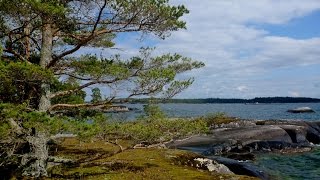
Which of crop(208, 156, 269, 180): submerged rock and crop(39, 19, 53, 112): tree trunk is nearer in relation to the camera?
crop(39, 19, 53, 112): tree trunk

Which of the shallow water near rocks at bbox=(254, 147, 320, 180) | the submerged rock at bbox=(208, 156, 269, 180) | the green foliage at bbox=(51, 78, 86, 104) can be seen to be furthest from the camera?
the shallow water near rocks at bbox=(254, 147, 320, 180)

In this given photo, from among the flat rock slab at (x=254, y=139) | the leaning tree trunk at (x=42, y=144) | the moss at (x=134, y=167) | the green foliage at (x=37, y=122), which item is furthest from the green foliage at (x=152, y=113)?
the flat rock slab at (x=254, y=139)

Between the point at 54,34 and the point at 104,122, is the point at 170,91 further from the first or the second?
the point at 54,34

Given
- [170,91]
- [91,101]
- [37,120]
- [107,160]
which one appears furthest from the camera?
[107,160]

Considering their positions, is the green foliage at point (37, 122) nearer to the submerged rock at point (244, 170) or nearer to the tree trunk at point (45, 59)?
the tree trunk at point (45, 59)

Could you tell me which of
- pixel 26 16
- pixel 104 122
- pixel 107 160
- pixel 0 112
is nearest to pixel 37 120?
pixel 0 112

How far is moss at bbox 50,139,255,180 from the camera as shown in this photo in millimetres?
21156

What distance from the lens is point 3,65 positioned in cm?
1568

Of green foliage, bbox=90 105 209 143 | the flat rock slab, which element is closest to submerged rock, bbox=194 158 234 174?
green foliage, bbox=90 105 209 143

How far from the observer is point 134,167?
23797 mm

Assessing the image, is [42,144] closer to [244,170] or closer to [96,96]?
[96,96]

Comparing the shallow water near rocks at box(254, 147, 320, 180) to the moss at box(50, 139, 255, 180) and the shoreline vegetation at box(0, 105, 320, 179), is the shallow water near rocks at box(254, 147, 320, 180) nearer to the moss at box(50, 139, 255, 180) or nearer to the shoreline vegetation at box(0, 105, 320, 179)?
the shoreline vegetation at box(0, 105, 320, 179)

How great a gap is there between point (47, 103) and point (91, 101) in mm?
2592

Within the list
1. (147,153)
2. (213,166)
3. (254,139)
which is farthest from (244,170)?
(254,139)
